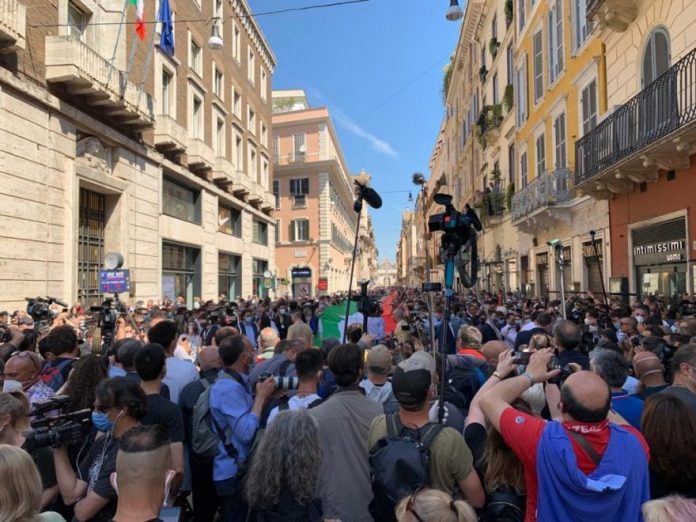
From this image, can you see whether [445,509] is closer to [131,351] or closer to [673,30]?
[131,351]

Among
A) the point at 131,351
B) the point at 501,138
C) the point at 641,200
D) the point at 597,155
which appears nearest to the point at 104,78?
the point at 131,351

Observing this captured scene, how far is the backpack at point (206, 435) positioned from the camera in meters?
3.57

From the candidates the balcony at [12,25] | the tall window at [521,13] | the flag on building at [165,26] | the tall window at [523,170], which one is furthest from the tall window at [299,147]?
the balcony at [12,25]

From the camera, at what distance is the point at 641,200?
1195 centimetres

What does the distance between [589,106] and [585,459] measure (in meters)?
14.7

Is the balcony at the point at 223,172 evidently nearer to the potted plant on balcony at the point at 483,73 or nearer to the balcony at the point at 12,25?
the balcony at the point at 12,25

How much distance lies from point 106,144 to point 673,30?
1457cm

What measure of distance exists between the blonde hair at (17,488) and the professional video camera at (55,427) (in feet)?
1.96

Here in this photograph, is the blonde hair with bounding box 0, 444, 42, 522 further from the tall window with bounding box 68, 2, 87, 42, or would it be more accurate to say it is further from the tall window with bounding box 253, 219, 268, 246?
the tall window with bounding box 253, 219, 268, 246

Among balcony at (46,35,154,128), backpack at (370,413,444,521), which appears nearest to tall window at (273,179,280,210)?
balcony at (46,35,154,128)

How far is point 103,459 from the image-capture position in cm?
270

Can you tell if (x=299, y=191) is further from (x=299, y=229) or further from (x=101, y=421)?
(x=101, y=421)

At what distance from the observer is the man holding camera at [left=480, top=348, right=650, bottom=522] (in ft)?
6.97

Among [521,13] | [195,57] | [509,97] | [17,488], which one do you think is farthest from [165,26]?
[17,488]
